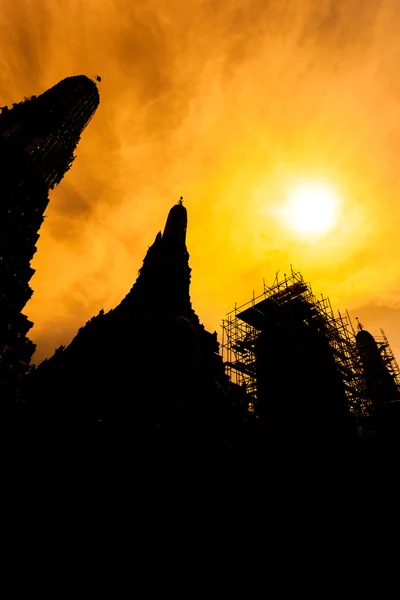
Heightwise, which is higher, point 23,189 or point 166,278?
point 166,278

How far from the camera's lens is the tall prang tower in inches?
487

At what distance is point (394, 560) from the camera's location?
11344 millimetres

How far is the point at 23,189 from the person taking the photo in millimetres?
14609

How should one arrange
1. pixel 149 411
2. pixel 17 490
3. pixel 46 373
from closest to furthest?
pixel 17 490, pixel 149 411, pixel 46 373

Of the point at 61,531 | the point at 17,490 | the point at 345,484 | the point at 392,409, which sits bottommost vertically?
the point at 61,531

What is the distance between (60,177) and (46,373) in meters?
15.3

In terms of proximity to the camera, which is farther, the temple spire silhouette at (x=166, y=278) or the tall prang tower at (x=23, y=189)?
the temple spire silhouette at (x=166, y=278)

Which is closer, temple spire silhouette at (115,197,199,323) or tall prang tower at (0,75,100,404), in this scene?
tall prang tower at (0,75,100,404)

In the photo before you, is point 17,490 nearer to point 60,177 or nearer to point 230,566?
point 230,566

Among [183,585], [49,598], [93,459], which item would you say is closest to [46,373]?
[93,459]

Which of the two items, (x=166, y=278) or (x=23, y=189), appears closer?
(x=23, y=189)

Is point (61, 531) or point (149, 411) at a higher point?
point (149, 411)

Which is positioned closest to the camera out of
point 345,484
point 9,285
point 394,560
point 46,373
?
point 394,560

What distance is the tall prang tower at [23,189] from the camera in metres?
12.4
